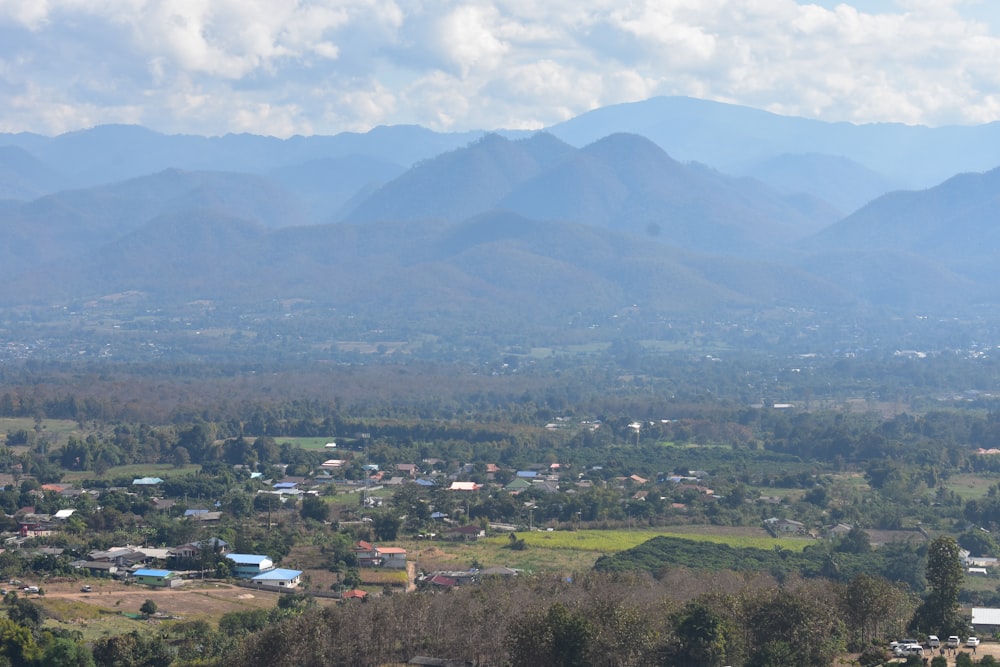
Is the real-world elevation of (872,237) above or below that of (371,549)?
above

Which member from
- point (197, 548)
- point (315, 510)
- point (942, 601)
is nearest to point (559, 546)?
point (315, 510)

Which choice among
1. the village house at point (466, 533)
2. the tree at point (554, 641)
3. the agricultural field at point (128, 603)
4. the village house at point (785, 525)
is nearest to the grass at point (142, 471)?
the village house at point (466, 533)

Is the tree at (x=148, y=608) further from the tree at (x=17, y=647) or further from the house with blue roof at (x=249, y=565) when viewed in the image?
the tree at (x=17, y=647)

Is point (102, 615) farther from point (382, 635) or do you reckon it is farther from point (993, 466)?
point (993, 466)

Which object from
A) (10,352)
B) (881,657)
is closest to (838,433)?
(881,657)

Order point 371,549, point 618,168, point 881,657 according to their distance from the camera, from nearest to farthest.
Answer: point 881,657, point 371,549, point 618,168

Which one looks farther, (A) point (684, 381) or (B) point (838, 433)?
(A) point (684, 381)

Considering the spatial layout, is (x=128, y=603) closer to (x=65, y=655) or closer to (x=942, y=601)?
(x=65, y=655)
